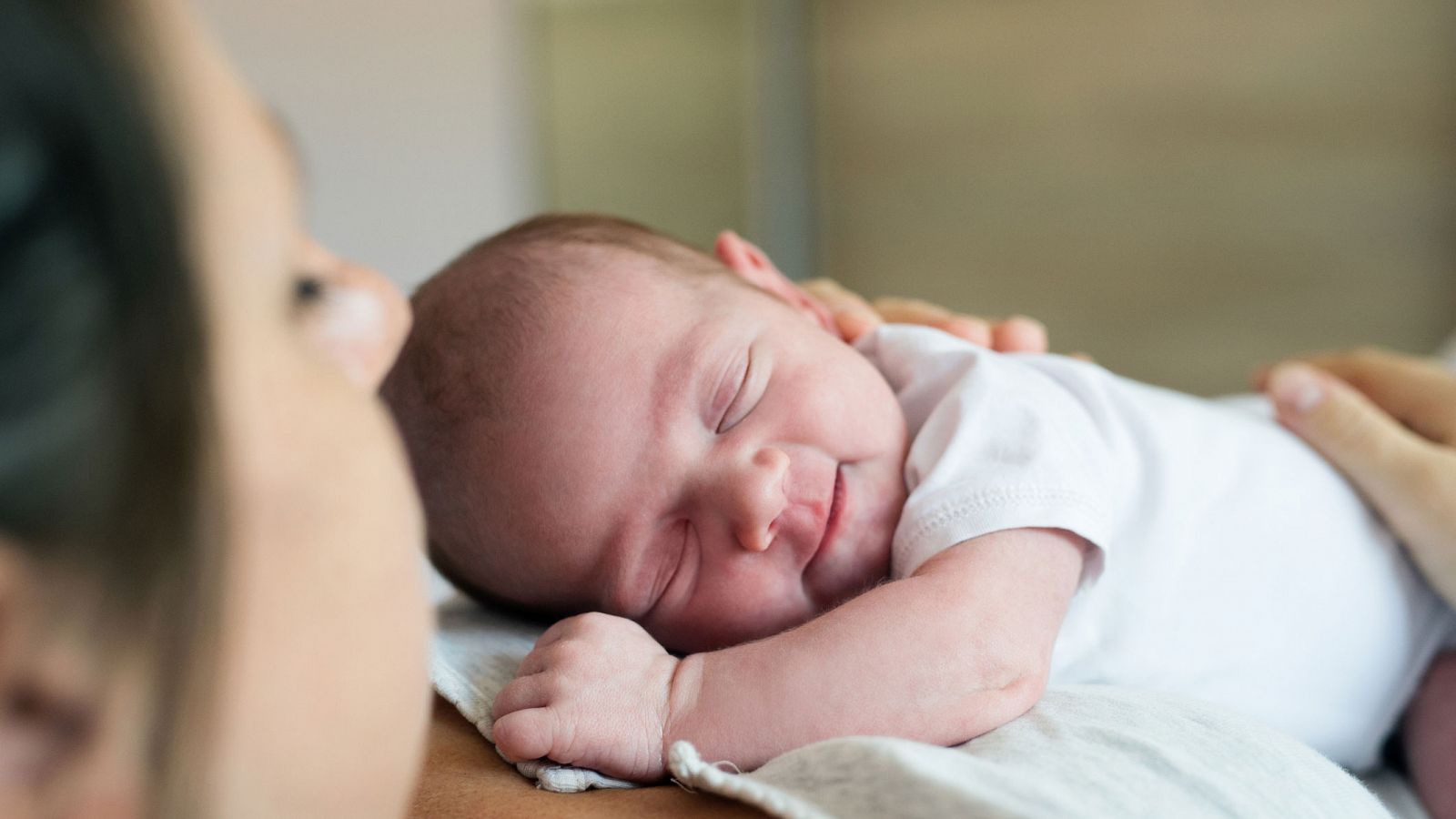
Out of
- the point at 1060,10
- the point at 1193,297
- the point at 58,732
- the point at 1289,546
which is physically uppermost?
the point at 1060,10

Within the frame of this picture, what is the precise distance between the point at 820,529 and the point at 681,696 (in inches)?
9.0

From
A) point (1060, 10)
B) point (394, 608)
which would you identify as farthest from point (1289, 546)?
point (1060, 10)

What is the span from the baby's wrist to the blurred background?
2934mm

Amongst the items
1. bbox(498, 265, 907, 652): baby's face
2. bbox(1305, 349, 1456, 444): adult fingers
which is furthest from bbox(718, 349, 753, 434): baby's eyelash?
bbox(1305, 349, 1456, 444): adult fingers

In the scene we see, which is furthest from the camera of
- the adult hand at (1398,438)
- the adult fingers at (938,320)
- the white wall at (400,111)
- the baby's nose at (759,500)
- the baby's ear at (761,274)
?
the white wall at (400,111)

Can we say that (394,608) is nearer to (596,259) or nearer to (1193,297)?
(596,259)

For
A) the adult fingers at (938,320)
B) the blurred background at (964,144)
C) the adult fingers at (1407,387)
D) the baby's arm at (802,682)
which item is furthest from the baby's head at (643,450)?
the blurred background at (964,144)

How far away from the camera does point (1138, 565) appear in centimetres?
103

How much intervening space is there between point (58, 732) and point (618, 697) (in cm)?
45

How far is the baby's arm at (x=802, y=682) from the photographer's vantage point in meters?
0.73

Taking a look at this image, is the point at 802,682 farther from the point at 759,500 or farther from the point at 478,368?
the point at 478,368

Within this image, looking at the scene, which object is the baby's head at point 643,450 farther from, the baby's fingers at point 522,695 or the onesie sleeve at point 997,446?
the baby's fingers at point 522,695

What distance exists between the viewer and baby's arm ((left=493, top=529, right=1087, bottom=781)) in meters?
0.73

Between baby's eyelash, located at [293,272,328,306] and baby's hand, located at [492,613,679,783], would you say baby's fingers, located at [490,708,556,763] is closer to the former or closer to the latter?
baby's hand, located at [492,613,679,783]
